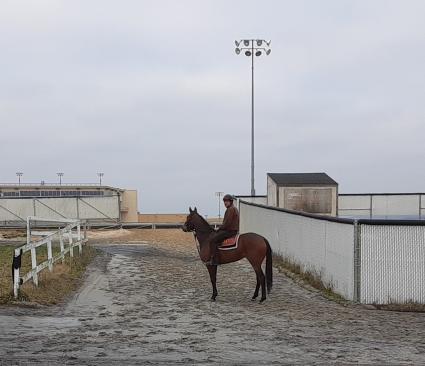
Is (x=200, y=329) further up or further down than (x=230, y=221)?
further down

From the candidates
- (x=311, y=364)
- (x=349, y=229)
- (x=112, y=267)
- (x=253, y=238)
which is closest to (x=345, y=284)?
(x=349, y=229)

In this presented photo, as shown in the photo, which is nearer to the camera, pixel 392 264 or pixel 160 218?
pixel 392 264

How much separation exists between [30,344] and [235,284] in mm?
7336

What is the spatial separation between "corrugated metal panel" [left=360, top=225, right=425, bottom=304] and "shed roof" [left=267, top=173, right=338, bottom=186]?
1743 centimetres

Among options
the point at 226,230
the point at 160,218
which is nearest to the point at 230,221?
the point at 226,230

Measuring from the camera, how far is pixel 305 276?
14.5 metres

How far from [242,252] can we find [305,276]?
3.63 meters

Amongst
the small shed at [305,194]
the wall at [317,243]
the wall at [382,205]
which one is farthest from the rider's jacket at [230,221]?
the wall at [382,205]

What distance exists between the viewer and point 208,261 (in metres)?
11.5

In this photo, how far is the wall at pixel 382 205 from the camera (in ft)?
107

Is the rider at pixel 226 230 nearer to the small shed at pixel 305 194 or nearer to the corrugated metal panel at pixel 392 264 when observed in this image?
the corrugated metal panel at pixel 392 264

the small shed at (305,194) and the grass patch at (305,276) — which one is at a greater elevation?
the small shed at (305,194)

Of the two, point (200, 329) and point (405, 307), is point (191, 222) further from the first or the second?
point (405, 307)

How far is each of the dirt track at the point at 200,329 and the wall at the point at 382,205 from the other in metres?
20.4
